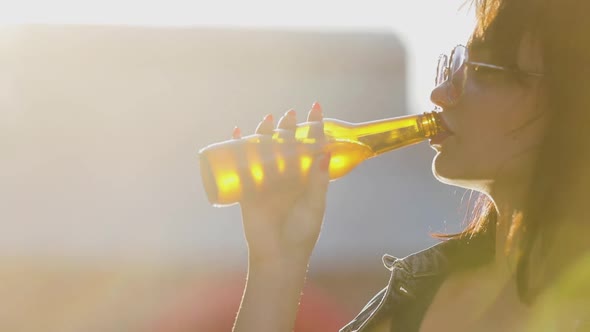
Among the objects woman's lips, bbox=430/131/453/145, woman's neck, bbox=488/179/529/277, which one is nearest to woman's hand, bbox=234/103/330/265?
woman's lips, bbox=430/131/453/145

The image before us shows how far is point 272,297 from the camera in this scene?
85.0 inches

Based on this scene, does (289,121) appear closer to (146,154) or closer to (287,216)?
(287,216)

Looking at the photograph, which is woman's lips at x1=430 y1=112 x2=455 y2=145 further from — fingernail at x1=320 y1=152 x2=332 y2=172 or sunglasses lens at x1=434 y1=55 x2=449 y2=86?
fingernail at x1=320 y1=152 x2=332 y2=172

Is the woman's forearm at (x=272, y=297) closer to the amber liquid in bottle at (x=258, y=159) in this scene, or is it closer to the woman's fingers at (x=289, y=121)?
the amber liquid in bottle at (x=258, y=159)

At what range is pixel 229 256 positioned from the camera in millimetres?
16234

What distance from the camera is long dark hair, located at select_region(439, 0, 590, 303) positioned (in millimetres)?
2131

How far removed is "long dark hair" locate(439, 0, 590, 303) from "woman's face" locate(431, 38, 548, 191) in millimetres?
25

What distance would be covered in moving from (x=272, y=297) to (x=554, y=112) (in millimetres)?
713

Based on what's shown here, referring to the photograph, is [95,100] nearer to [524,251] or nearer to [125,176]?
[125,176]

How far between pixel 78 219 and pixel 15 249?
1.12 meters

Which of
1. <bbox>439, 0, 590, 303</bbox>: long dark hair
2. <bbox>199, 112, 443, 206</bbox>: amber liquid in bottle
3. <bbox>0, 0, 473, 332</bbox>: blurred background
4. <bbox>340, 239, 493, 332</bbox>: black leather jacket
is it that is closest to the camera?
<bbox>439, 0, 590, 303</bbox>: long dark hair

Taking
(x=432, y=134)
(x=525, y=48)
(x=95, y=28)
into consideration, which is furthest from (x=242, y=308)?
(x=95, y=28)


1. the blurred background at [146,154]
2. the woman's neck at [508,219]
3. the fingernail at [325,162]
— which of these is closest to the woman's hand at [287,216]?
the fingernail at [325,162]

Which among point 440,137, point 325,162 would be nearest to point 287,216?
point 325,162
